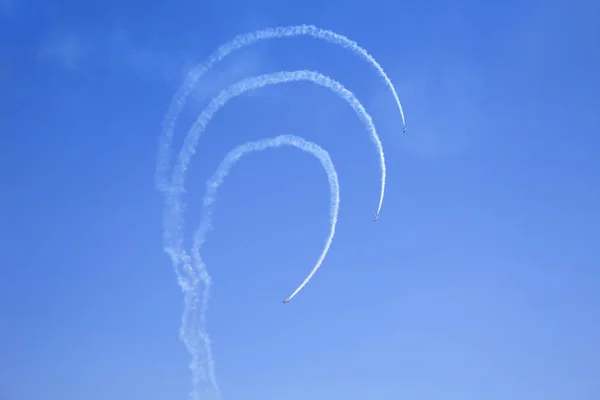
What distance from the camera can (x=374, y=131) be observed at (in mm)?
51094

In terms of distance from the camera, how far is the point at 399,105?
171ft

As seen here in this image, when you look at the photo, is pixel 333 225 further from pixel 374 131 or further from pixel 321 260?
pixel 374 131

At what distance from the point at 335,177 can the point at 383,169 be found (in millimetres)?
4598

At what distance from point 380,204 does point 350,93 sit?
9493 mm

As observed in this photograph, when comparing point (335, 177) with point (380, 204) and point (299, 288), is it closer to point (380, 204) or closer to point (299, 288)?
point (380, 204)

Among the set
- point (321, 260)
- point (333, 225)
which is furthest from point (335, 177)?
point (321, 260)

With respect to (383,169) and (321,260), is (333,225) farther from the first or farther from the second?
(383,169)

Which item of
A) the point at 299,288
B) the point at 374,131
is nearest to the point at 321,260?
the point at 299,288

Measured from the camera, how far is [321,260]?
52.2 meters

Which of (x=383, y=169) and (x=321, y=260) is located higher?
(x=383, y=169)

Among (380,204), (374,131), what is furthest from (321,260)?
(374,131)

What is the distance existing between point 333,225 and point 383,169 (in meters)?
6.56

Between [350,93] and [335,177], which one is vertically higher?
[350,93]

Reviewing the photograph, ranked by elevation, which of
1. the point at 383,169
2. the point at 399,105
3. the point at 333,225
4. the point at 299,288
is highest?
the point at 399,105
